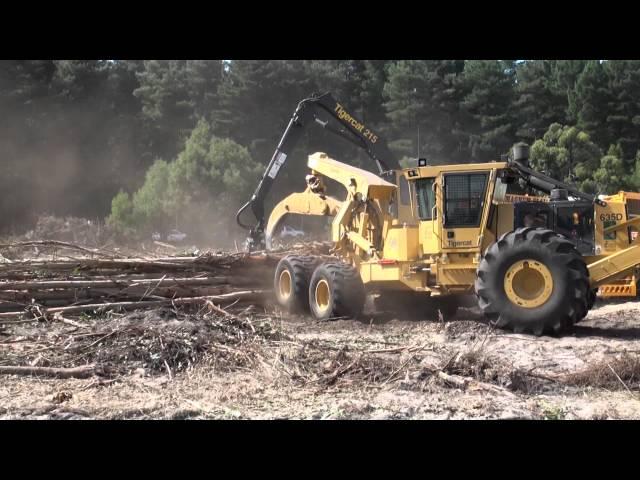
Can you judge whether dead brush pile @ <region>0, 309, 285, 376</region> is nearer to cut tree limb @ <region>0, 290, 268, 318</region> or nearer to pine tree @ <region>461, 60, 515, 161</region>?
cut tree limb @ <region>0, 290, 268, 318</region>

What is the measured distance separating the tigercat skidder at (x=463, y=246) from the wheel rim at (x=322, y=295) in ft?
0.06

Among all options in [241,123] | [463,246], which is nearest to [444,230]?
[463,246]

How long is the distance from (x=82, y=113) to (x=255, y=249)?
34481 mm

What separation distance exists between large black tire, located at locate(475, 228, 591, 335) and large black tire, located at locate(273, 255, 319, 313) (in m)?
3.78

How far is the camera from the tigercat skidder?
10938mm

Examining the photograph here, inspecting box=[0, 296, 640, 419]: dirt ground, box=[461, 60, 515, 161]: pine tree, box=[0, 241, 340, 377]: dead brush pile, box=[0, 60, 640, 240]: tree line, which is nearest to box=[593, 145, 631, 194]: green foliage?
box=[0, 60, 640, 240]: tree line

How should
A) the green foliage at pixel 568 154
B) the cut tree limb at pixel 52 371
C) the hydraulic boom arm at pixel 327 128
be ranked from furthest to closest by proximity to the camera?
the green foliage at pixel 568 154 → the hydraulic boom arm at pixel 327 128 → the cut tree limb at pixel 52 371

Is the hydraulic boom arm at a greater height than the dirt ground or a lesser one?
greater

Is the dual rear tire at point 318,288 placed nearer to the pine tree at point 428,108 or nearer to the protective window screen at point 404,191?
the protective window screen at point 404,191

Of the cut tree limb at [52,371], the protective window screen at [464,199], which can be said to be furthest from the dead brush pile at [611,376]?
the cut tree limb at [52,371]

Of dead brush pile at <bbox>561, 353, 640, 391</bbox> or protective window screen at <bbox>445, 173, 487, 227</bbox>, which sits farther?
protective window screen at <bbox>445, 173, 487, 227</bbox>

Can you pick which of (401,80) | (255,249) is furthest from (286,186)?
(255,249)

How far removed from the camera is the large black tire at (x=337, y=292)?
13023 millimetres

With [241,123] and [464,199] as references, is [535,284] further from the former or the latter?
[241,123]
